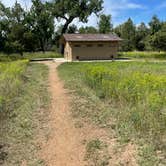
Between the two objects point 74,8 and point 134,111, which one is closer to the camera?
point 134,111

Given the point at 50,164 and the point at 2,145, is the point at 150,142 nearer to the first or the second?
the point at 50,164

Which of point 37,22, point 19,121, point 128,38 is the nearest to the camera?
point 19,121

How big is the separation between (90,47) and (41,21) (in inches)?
530

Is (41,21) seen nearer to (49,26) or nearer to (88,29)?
(49,26)

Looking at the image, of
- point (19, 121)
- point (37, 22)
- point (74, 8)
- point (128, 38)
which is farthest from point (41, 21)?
point (19, 121)

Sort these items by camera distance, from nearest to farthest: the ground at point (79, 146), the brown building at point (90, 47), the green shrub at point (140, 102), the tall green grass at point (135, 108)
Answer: the ground at point (79, 146) < the tall green grass at point (135, 108) < the green shrub at point (140, 102) < the brown building at point (90, 47)

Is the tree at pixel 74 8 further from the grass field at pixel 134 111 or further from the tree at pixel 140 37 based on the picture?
Result: the grass field at pixel 134 111

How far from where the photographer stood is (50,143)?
7.73 m

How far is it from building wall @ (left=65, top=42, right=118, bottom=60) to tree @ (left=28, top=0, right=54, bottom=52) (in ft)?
36.5

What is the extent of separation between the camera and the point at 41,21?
5506 centimetres

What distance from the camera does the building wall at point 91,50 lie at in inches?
1743

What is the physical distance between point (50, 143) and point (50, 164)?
3.87 ft

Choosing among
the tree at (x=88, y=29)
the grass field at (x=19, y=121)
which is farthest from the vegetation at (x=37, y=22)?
the grass field at (x=19, y=121)

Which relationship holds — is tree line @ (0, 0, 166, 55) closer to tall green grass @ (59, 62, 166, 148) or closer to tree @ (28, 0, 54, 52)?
tree @ (28, 0, 54, 52)
